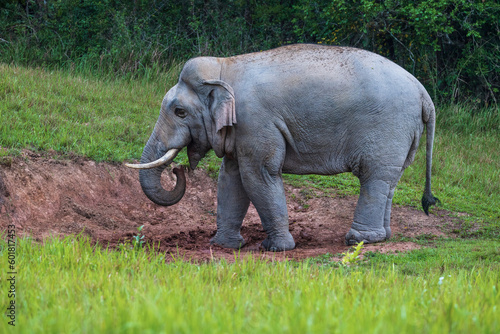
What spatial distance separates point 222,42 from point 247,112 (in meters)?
8.30

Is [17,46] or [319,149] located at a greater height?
[17,46]

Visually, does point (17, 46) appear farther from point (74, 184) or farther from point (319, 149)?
point (319, 149)

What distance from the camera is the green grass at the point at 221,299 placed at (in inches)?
102

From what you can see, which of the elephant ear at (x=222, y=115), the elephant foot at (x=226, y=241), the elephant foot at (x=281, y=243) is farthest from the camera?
the elephant foot at (x=226, y=241)

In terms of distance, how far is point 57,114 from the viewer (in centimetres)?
898

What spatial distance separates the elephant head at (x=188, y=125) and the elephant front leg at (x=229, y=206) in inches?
16.3

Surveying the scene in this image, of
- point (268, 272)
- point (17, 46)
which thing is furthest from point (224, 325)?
point (17, 46)

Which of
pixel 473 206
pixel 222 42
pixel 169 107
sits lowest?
pixel 473 206

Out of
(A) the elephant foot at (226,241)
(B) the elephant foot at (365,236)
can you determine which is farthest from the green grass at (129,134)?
(A) the elephant foot at (226,241)

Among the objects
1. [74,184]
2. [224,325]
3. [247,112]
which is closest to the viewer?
[224,325]

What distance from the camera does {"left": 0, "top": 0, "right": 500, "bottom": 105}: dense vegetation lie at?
12.6 m

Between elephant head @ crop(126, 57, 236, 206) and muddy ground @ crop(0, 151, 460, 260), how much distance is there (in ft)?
2.49

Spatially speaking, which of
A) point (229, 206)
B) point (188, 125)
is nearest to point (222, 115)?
point (188, 125)

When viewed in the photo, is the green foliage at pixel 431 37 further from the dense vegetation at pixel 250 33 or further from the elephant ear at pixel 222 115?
the elephant ear at pixel 222 115
